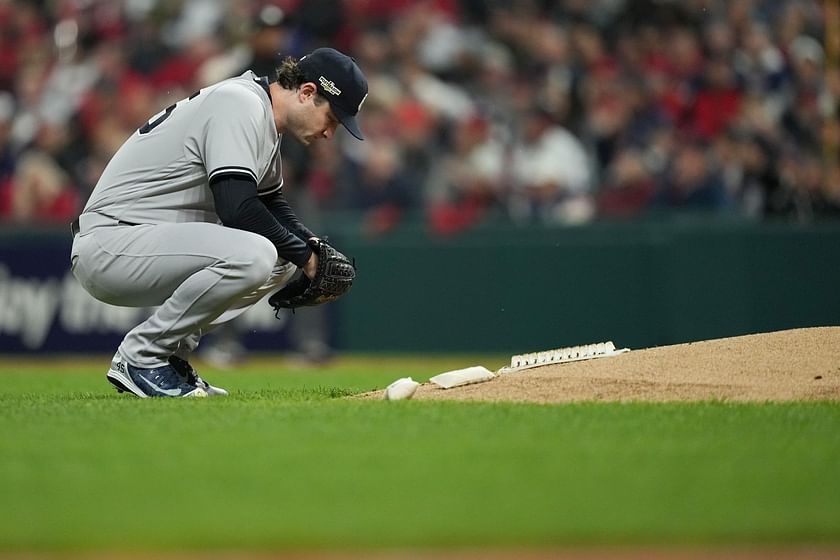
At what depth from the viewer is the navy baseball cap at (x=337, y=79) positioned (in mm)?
6398

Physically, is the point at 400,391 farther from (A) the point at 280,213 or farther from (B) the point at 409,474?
→ (B) the point at 409,474

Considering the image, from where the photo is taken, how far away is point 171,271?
645cm

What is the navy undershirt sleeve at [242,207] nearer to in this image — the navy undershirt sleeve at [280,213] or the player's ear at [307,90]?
the player's ear at [307,90]

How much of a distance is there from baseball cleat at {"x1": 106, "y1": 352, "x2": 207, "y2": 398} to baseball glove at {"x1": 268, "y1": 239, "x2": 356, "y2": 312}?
2.51 feet

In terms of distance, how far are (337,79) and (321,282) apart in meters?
1.06

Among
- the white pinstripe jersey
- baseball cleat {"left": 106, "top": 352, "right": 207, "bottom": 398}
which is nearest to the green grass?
baseball cleat {"left": 106, "top": 352, "right": 207, "bottom": 398}

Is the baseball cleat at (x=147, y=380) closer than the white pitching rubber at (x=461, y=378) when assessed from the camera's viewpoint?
Yes

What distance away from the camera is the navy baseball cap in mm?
6398

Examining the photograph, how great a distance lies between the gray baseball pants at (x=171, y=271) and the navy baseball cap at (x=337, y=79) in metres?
0.77

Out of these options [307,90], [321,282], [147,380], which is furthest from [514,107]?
[147,380]

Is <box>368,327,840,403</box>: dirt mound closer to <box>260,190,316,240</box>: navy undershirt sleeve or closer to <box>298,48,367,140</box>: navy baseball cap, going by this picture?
<box>260,190,316,240</box>: navy undershirt sleeve

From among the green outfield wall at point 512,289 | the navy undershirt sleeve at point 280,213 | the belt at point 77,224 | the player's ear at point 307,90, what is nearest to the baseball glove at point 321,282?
the navy undershirt sleeve at point 280,213

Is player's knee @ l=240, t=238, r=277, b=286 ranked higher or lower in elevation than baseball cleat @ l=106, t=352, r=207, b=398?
higher

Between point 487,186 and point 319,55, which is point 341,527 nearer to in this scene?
point 319,55
